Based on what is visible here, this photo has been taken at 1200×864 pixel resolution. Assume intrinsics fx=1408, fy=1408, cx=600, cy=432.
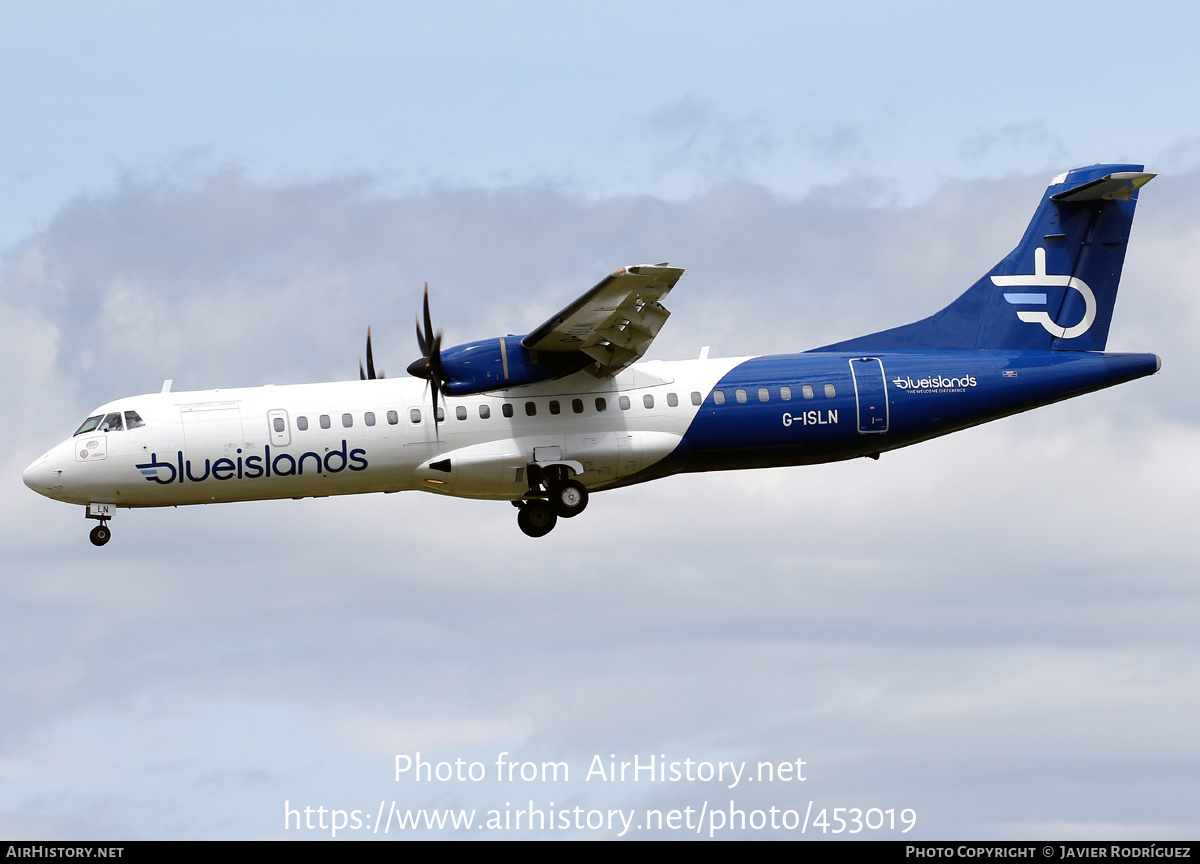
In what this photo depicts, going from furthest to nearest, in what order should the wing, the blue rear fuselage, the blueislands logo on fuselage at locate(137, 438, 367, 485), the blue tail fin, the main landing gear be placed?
the blue tail fin, the blue rear fuselage, the main landing gear, the blueislands logo on fuselage at locate(137, 438, 367, 485), the wing

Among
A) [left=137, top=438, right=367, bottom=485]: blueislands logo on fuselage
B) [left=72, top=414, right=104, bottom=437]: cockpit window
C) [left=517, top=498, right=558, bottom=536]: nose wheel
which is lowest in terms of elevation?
[left=517, top=498, right=558, bottom=536]: nose wheel

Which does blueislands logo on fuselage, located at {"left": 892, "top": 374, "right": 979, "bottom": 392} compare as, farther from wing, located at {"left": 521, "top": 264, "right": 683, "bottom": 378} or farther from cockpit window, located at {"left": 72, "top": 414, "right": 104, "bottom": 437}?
cockpit window, located at {"left": 72, "top": 414, "right": 104, "bottom": 437}

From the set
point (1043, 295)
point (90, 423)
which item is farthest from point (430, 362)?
point (1043, 295)

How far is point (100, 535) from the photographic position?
2570 centimetres

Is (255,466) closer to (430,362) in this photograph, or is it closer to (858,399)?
(430,362)

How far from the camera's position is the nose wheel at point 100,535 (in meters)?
25.6

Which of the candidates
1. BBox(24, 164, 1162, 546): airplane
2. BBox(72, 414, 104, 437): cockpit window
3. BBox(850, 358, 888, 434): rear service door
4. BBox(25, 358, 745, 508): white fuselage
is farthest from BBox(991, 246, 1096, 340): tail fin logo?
BBox(72, 414, 104, 437): cockpit window

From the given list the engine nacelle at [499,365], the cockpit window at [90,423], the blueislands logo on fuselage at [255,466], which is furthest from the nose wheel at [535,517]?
the cockpit window at [90,423]

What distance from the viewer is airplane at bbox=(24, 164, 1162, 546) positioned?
2542 centimetres

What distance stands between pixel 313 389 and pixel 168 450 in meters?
2.83

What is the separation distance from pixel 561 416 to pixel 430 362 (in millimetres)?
2735

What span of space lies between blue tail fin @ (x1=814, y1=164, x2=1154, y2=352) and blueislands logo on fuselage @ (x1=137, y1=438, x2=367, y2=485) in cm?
1035

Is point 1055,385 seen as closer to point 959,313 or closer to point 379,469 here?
point 959,313

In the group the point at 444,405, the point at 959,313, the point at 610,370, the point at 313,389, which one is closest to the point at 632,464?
the point at 610,370
